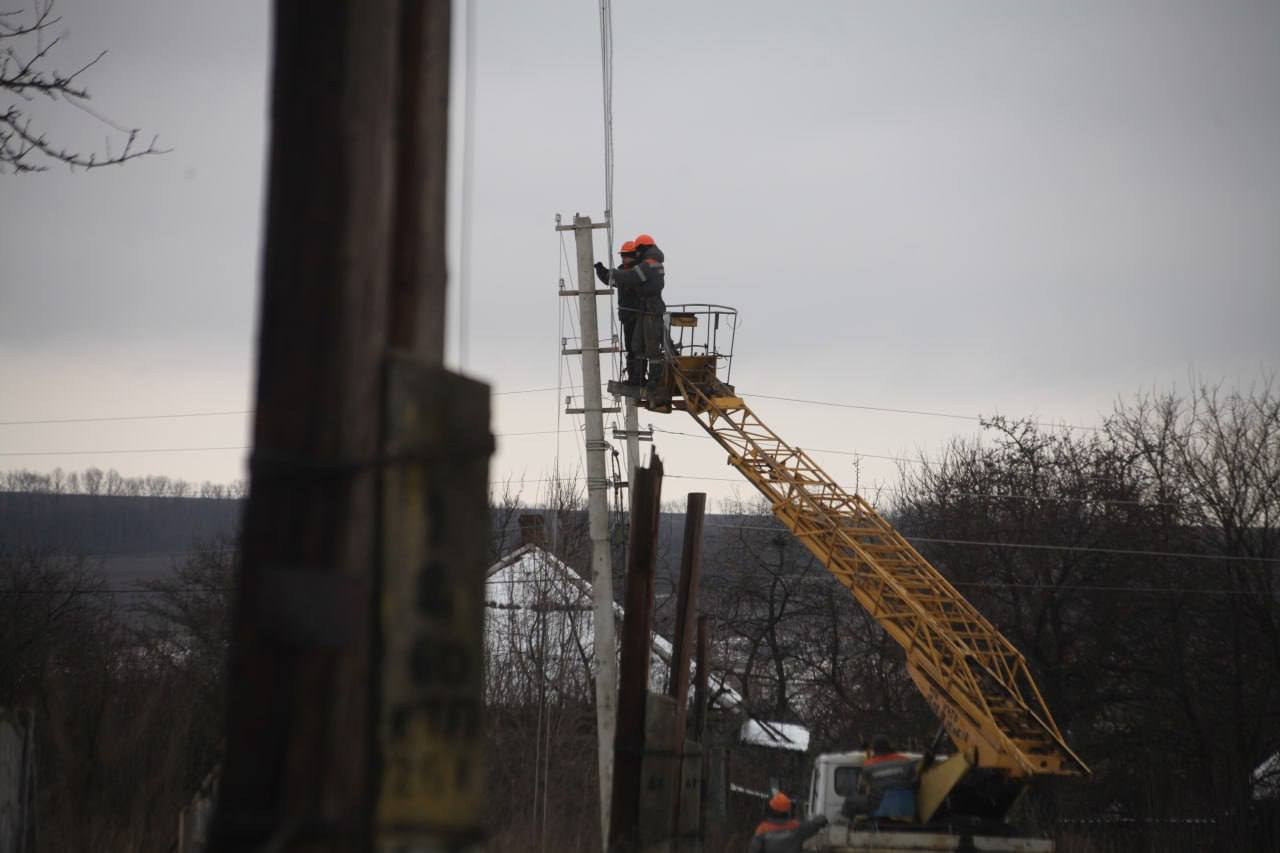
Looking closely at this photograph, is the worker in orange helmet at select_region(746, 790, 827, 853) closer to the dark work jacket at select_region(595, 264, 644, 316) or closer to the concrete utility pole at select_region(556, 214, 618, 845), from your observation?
the concrete utility pole at select_region(556, 214, 618, 845)

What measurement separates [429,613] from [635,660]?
5569mm

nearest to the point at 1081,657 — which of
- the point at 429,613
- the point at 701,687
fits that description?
the point at 701,687

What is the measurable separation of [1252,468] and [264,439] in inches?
1251

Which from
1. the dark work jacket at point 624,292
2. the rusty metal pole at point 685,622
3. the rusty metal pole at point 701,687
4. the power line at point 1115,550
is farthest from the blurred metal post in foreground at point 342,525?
the power line at point 1115,550

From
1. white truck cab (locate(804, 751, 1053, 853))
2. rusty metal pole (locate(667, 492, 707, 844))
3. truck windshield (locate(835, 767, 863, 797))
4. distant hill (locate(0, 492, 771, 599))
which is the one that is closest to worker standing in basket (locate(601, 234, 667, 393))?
truck windshield (locate(835, 767, 863, 797))

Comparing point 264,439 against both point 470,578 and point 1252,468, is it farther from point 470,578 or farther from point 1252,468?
point 1252,468

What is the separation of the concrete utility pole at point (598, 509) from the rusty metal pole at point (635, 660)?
10.8 meters

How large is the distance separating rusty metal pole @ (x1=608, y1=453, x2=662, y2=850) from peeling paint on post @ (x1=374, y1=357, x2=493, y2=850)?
505 centimetres

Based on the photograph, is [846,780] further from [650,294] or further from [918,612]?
[650,294]

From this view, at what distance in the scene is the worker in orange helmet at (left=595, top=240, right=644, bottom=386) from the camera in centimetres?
2055

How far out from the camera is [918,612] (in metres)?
18.2

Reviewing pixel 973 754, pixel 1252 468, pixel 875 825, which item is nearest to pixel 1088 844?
pixel 973 754

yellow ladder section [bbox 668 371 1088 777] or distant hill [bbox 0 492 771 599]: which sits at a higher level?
distant hill [bbox 0 492 771 599]

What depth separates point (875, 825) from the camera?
46.4 ft
